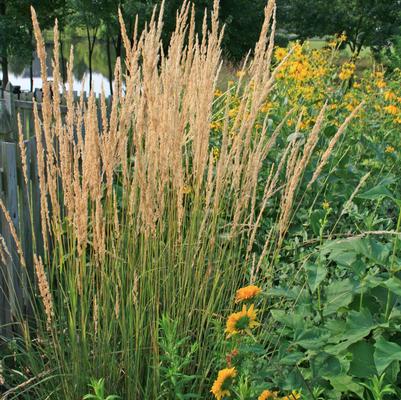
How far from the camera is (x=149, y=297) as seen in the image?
7.16 feet

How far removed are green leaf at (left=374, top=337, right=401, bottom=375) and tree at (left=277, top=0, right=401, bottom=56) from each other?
2114 centimetres

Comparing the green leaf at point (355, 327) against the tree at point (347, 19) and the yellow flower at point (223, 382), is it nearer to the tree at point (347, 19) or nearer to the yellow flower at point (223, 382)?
the yellow flower at point (223, 382)

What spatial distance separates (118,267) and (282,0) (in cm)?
2438

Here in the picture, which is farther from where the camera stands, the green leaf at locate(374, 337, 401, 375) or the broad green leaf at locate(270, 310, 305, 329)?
the broad green leaf at locate(270, 310, 305, 329)

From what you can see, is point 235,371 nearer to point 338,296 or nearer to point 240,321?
point 240,321

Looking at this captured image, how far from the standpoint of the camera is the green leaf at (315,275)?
176cm

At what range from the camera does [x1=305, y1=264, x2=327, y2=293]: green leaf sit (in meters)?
1.76

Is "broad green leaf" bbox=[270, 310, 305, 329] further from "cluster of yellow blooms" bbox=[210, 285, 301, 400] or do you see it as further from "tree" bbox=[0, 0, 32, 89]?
"tree" bbox=[0, 0, 32, 89]

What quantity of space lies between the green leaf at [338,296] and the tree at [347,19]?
20902mm

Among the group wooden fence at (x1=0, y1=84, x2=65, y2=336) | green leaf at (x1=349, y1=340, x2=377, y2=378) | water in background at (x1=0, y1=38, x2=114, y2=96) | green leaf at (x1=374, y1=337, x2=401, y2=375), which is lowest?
water in background at (x1=0, y1=38, x2=114, y2=96)

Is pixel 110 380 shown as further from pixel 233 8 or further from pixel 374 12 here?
pixel 374 12

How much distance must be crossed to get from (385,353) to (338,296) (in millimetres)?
262

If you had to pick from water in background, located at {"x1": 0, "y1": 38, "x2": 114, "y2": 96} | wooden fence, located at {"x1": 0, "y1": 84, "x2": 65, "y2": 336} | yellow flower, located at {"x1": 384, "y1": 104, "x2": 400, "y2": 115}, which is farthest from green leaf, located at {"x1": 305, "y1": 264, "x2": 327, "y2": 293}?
water in background, located at {"x1": 0, "y1": 38, "x2": 114, "y2": 96}

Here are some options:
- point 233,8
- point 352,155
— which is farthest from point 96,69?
point 352,155
